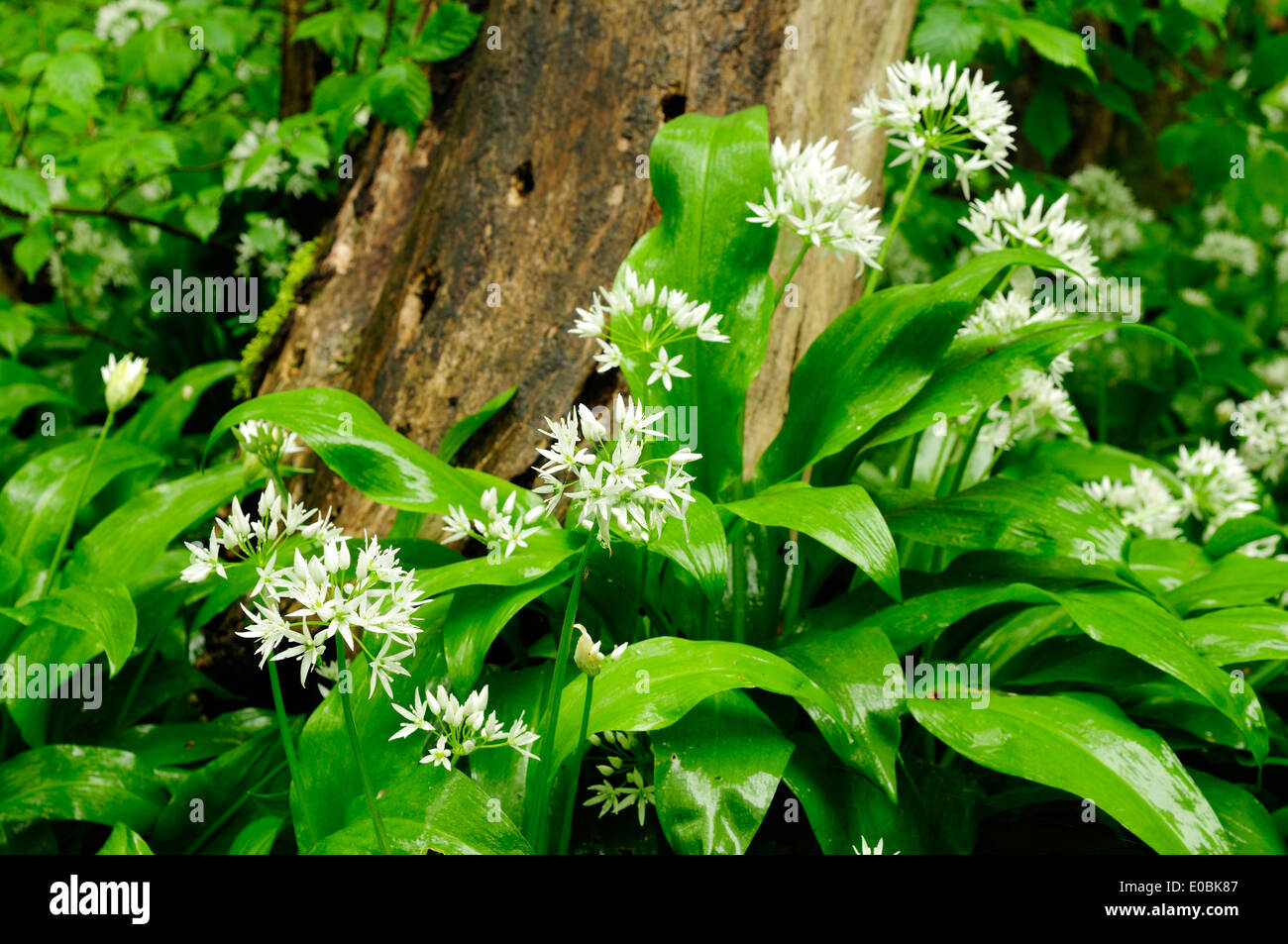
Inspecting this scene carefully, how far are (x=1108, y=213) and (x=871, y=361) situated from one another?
10.6 feet

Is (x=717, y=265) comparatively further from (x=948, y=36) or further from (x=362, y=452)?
(x=948, y=36)

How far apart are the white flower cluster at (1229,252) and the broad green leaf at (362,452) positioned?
4.26 m

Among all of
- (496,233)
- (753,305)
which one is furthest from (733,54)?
(753,305)

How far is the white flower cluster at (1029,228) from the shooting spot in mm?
2076

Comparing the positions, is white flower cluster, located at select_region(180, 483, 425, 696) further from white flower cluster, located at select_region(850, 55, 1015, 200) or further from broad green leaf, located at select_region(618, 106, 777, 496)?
white flower cluster, located at select_region(850, 55, 1015, 200)

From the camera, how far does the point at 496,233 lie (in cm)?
256

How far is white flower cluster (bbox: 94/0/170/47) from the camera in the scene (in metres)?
3.06

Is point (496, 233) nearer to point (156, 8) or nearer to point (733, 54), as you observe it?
point (733, 54)

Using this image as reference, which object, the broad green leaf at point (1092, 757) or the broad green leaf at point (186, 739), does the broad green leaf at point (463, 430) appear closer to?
the broad green leaf at point (186, 739)

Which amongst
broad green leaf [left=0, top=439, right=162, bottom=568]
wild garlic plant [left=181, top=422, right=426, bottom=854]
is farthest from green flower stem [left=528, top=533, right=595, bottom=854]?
broad green leaf [left=0, top=439, right=162, bottom=568]

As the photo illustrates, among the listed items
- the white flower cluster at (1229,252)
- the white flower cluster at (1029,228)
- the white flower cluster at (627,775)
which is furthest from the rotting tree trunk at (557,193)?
the white flower cluster at (1229,252)

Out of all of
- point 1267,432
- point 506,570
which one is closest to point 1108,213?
point 1267,432

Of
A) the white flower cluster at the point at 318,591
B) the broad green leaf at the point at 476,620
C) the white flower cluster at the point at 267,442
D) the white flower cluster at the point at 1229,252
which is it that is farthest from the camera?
the white flower cluster at the point at 1229,252
